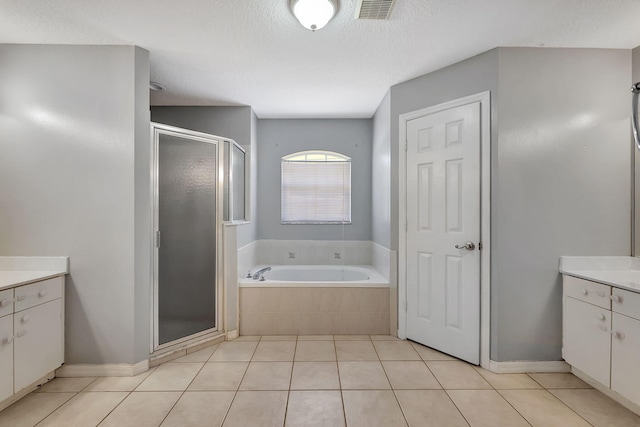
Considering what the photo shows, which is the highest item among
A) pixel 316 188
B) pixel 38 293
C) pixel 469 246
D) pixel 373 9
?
pixel 373 9

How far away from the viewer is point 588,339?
6.67 ft

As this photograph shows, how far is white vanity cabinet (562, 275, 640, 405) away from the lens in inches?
69.6

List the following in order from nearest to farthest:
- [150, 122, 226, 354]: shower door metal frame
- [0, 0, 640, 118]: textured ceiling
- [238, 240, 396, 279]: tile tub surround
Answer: [0, 0, 640, 118]: textured ceiling < [150, 122, 226, 354]: shower door metal frame < [238, 240, 396, 279]: tile tub surround

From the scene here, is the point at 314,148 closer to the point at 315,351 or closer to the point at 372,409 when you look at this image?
the point at 315,351

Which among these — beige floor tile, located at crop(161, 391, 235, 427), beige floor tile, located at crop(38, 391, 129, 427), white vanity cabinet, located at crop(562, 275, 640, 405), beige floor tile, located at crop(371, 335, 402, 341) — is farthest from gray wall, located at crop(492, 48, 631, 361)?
beige floor tile, located at crop(38, 391, 129, 427)

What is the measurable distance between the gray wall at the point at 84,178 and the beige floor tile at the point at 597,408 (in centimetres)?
299

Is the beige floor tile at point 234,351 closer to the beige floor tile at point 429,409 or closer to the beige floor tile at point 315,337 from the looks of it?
the beige floor tile at point 315,337

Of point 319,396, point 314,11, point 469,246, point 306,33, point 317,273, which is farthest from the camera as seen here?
point 317,273

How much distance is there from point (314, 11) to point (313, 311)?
2.49m

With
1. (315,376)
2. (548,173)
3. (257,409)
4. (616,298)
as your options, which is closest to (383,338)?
(315,376)

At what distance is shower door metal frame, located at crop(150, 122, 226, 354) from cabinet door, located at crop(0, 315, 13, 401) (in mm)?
777

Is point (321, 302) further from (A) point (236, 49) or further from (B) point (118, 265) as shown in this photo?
(A) point (236, 49)

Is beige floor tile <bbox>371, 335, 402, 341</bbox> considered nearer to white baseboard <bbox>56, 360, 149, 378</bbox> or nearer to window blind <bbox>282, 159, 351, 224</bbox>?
window blind <bbox>282, 159, 351, 224</bbox>

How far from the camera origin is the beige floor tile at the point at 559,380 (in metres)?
2.12
